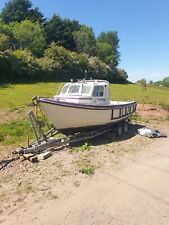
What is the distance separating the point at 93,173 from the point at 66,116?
3.87 metres

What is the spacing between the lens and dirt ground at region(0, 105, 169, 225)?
8.69m

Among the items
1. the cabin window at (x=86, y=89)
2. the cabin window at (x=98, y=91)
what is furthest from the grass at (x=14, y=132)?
the cabin window at (x=98, y=91)

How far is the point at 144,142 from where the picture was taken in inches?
648

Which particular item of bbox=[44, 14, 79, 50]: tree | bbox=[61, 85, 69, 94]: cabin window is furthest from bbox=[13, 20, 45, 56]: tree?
bbox=[61, 85, 69, 94]: cabin window

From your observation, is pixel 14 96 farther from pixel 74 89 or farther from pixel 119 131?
pixel 119 131

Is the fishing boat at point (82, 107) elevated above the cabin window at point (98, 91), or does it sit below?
below

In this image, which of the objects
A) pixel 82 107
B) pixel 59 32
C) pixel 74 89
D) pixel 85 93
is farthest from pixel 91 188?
pixel 59 32

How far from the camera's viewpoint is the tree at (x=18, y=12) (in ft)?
288

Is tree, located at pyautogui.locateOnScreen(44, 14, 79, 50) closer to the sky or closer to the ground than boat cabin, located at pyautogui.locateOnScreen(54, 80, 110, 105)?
closer to the sky

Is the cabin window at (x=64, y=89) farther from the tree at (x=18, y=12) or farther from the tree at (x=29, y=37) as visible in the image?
the tree at (x=18, y=12)

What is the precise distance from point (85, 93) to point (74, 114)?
1.88 metres

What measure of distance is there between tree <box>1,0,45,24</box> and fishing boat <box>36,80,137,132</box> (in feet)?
243

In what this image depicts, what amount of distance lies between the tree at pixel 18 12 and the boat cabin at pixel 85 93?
7396cm

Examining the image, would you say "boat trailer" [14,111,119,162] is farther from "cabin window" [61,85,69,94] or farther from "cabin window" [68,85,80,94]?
"cabin window" [61,85,69,94]
